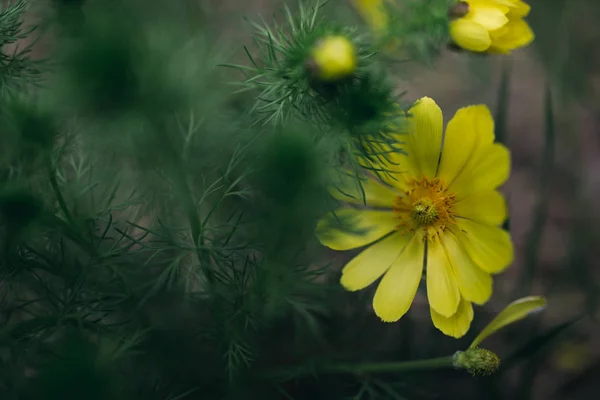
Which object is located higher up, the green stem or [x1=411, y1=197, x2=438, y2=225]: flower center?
[x1=411, y1=197, x2=438, y2=225]: flower center

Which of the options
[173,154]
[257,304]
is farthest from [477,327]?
[173,154]

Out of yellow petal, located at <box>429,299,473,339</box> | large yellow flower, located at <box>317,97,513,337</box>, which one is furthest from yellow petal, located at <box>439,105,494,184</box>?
yellow petal, located at <box>429,299,473,339</box>

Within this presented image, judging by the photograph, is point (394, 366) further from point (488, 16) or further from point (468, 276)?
point (488, 16)

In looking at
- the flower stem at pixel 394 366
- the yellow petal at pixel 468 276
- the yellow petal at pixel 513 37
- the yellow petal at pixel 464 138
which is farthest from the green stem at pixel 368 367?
the yellow petal at pixel 513 37

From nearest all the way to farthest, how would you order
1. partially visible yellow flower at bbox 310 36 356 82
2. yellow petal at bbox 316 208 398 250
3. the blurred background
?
partially visible yellow flower at bbox 310 36 356 82, yellow petal at bbox 316 208 398 250, the blurred background

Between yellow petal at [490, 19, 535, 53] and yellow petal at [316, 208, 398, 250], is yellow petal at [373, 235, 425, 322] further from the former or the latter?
yellow petal at [490, 19, 535, 53]

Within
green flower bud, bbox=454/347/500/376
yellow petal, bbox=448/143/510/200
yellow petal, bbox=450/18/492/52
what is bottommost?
green flower bud, bbox=454/347/500/376
